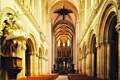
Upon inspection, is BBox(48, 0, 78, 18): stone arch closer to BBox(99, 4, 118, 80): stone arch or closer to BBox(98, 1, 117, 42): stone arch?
BBox(98, 1, 117, 42): stone arch

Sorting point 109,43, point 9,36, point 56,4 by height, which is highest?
point 56,4

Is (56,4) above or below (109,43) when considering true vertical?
above

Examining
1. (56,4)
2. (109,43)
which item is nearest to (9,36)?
(109,43)

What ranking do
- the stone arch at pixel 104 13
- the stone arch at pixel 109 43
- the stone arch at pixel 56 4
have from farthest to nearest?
1. the stone arch at pixel 56 4
2. the stone arch at pixel 109 43
3. the stone arch at pixel 104 13

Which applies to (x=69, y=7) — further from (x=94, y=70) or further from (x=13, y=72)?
(x=13, y=72)

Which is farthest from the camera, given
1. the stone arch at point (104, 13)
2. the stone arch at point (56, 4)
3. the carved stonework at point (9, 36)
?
the stone arch at point (56, 4)

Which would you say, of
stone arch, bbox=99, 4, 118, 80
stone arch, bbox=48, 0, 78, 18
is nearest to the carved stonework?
stone arch, bbox=99, 4, 118, 80

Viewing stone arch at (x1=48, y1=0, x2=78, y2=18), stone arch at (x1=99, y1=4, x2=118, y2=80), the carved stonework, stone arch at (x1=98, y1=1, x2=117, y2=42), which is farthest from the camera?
stone arch at (x1=48, y1=0, x2=78, y2=18)

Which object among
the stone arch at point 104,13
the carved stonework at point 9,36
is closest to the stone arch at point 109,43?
the stone arch at point 104,13

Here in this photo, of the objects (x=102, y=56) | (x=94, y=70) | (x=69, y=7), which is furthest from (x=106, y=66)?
(x=69, y=7)

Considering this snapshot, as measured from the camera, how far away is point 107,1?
572 inches

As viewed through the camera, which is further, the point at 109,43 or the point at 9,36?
the point at 109,43

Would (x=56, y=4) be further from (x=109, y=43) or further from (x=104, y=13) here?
(x=109, y=43)

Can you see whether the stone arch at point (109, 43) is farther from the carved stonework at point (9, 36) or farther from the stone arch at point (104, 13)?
the carved stonework at point (9, 36)
